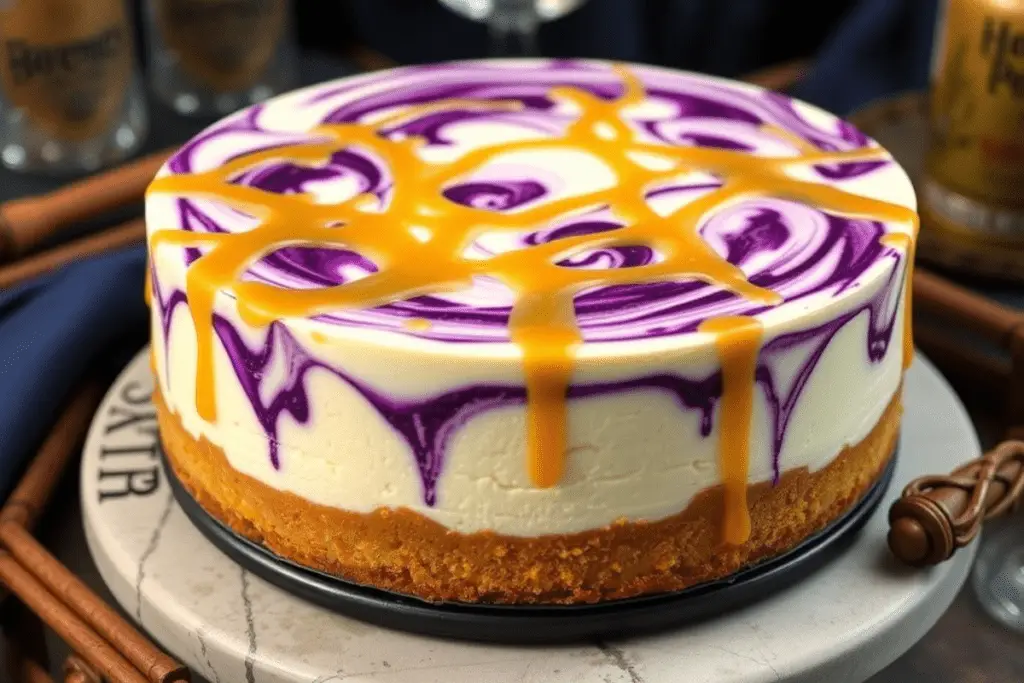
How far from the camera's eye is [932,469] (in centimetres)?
116

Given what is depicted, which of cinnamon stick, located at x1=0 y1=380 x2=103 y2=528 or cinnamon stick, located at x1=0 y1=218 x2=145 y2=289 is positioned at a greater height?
cinnamon stick, located at x1=0 y1=218 x2=145 y2=289

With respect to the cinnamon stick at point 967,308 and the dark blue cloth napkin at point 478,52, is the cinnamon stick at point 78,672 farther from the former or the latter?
the cinnamon stick at point 967,308

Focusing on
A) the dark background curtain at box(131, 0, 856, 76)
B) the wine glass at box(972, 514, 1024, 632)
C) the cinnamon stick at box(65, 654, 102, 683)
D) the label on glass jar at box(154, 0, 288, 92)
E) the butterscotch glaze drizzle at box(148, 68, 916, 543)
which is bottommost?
the wine glass at box(972, 514, 1024, 632)

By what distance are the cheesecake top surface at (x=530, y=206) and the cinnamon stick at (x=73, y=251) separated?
0.90 ft

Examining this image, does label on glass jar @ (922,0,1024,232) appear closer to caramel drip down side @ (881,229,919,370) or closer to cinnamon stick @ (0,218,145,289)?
caramel drip down side @ (881,229,919,370)

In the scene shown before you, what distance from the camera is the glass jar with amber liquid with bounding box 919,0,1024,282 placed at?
1329 mm

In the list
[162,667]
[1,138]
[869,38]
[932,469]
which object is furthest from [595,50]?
[162,667]

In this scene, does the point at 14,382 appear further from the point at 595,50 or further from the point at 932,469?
the point at 595,50

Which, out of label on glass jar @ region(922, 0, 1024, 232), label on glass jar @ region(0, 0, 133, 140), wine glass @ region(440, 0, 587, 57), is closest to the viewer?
label on glass jar @ region(922, 0, 1024, 232)

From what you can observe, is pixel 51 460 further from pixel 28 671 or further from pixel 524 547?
pixel 524 547

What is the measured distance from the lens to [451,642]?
958 millimetres

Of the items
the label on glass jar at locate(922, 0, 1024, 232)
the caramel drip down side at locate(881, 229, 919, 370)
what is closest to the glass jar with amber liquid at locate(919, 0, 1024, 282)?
the label on glass jar at locate(922, 0, 1024, 232)

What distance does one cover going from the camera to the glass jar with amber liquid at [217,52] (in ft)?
5.48

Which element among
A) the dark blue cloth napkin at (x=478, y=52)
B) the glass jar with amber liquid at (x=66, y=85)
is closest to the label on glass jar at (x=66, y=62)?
the glass jar with amber liquid at (x=66, y=85)
